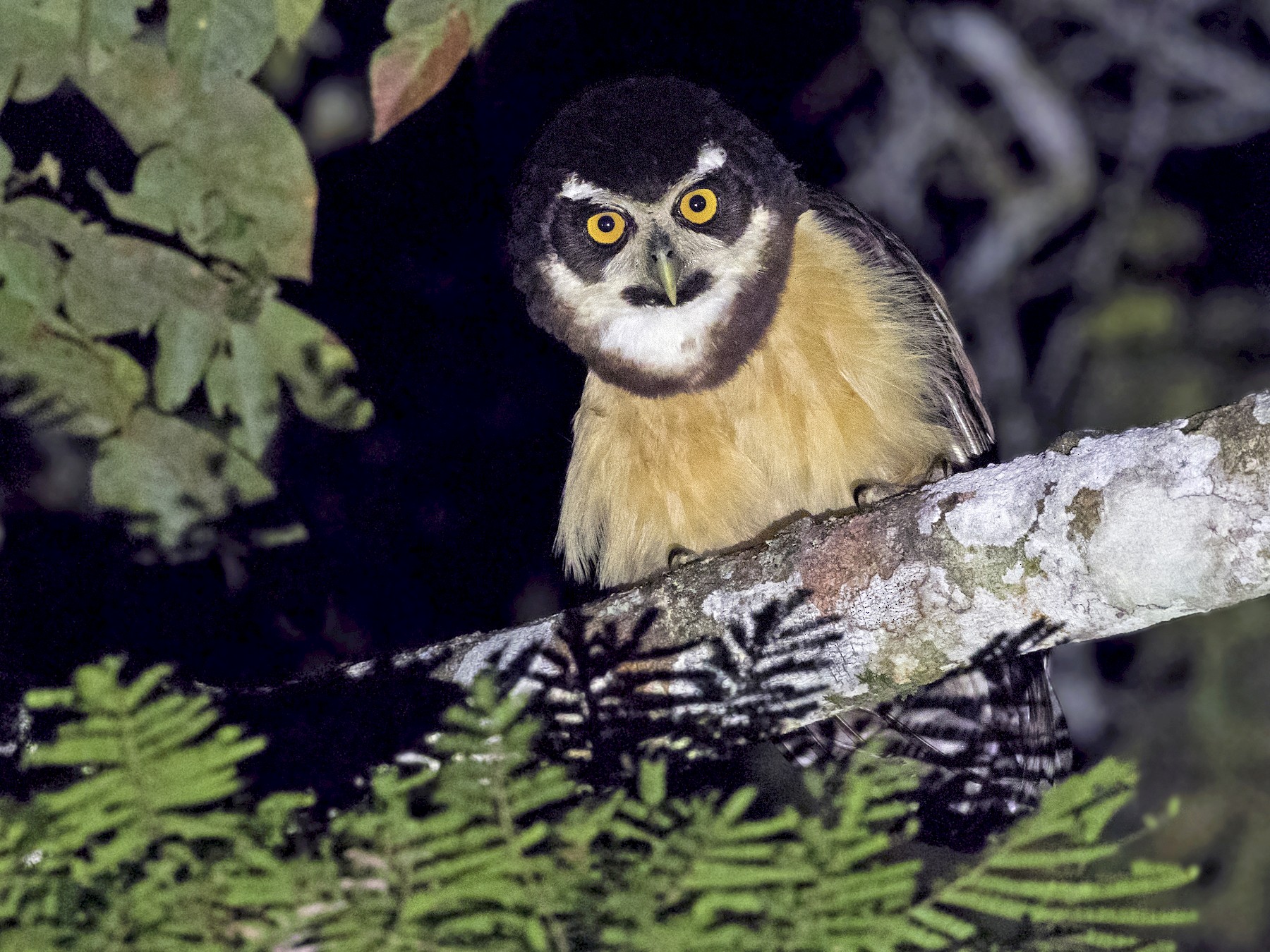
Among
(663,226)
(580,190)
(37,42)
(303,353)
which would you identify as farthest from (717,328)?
(37,42)

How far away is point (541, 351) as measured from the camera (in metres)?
4.25

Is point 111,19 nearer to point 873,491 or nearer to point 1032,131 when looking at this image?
point 873,491

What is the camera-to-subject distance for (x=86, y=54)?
76.5 inches

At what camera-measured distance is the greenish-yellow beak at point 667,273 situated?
9.25ft

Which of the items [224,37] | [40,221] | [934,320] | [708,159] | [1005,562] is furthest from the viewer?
[934,320]

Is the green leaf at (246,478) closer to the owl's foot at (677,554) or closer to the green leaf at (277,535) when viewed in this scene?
the green leaf at (277,535)

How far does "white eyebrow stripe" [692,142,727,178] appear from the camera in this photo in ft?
9.58

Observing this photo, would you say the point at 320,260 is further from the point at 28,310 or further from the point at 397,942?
the point at 397,942

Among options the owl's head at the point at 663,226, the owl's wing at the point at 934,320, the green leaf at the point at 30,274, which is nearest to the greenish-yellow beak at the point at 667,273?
the owl's head at the point at 663,226

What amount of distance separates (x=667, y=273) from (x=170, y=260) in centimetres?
124

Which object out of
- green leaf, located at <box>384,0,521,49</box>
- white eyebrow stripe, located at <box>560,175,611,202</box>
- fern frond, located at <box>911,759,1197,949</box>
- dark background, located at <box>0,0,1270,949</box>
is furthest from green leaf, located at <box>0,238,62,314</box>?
fern frond, located at <box>911,759,1197,949</box>

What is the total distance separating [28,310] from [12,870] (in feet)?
4.81

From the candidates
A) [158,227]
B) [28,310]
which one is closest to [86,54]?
[158,227]

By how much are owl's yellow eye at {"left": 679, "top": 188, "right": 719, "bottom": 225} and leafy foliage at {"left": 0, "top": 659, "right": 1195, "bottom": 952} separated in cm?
224
